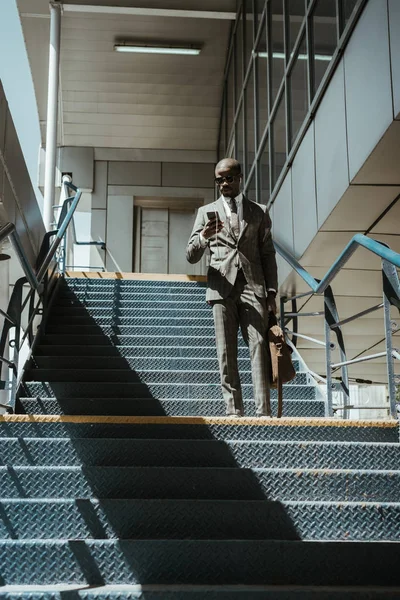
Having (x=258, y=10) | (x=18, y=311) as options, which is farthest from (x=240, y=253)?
(x=258, y=10)

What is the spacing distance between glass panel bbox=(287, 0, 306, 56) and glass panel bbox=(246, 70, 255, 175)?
2.63 metres

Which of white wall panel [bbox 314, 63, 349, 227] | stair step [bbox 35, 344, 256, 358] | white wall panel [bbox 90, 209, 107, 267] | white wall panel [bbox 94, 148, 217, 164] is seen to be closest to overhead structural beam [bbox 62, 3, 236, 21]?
white wall panel [bbox 94, 148, 217, 164]

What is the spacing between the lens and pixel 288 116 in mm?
7758

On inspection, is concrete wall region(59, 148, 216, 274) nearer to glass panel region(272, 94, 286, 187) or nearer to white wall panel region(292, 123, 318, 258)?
glass panel region(272, 94, 286, 187)

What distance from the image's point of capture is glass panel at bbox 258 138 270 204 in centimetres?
912

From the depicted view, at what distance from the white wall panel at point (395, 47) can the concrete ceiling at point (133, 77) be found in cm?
798

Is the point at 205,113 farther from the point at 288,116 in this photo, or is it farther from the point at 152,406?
the point at 152,406

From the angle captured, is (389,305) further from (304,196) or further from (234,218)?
(304,196)

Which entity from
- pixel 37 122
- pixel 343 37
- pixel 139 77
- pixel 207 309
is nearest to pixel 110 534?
pixel 343 37

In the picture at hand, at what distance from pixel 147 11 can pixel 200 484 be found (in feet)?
32.6

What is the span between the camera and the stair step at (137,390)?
550 centimetres

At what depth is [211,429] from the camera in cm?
362

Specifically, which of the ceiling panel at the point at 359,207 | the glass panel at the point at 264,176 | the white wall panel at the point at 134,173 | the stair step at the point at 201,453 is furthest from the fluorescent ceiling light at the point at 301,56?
the white wall panel at the point at 134,173

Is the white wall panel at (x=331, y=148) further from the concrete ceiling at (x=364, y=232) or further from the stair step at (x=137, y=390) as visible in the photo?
the stair step at (x=137, y=390)
